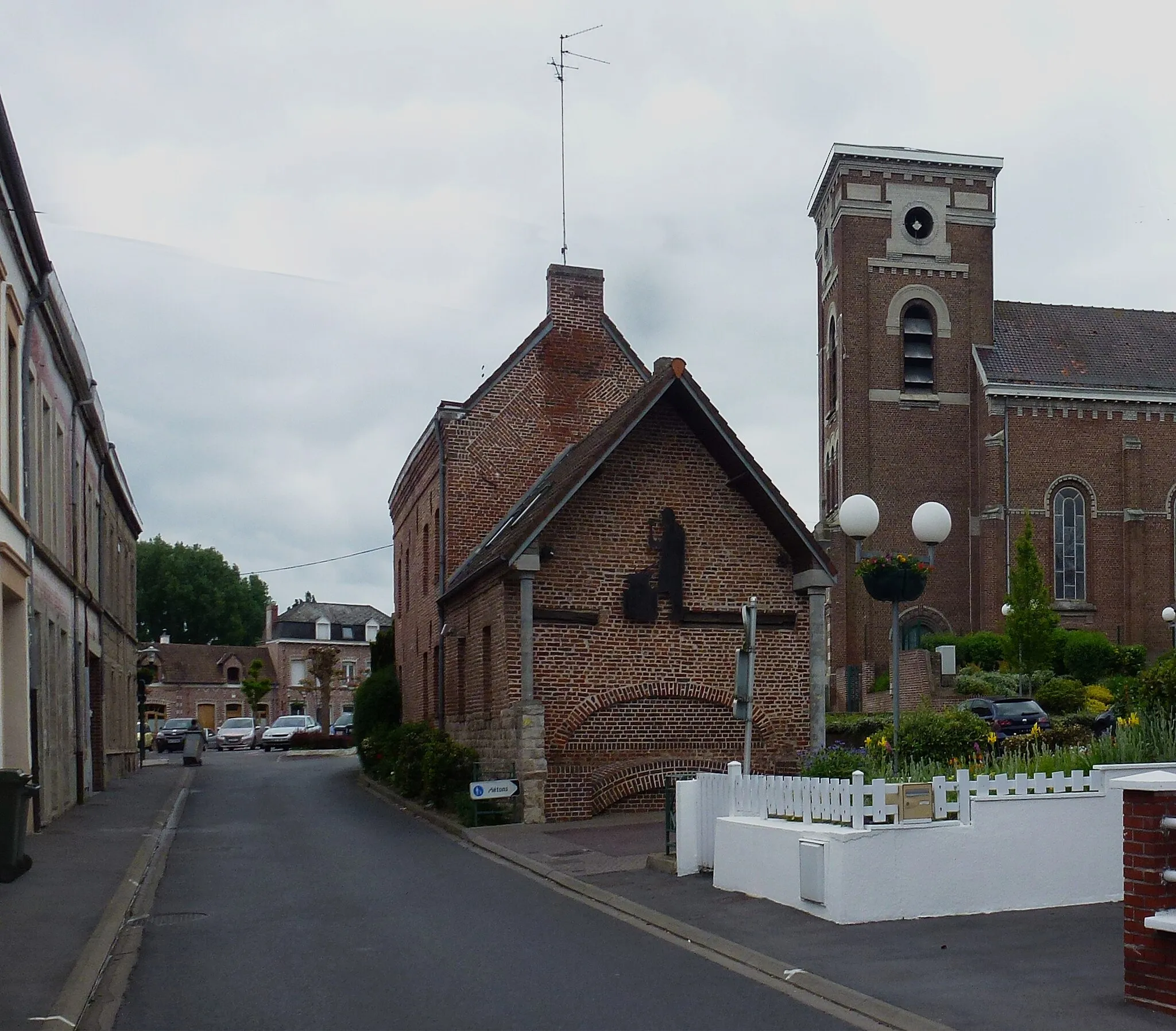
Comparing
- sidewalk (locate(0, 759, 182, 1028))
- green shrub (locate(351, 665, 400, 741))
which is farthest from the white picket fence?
green shrub (locate(351, 665, 400, 741))

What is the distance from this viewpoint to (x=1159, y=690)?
14.6 m

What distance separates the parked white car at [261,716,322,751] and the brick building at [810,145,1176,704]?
2220 centimetres

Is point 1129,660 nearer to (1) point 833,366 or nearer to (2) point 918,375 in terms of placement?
(2) point 918,375

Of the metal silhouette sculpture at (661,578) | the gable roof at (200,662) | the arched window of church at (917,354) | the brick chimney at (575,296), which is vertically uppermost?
the arched window of church at (917,354)

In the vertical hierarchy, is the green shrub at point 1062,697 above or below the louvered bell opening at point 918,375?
below

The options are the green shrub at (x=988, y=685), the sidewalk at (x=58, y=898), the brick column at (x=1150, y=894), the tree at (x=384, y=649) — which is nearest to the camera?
the brick column at (x=1150, y=894)

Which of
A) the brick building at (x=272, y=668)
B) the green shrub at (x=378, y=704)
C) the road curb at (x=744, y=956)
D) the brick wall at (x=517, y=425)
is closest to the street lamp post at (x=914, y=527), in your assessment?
the road curb at (x=744, y=956)

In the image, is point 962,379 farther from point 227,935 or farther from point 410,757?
point 227,935

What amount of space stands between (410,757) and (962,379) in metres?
30.9

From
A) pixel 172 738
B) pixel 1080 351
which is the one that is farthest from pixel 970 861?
pixel 172 738

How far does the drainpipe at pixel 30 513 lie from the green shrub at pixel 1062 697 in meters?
27.2

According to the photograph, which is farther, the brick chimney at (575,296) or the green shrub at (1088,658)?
the green shrub at (1088,658)

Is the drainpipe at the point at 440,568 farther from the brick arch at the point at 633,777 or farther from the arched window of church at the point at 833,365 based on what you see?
the arched window of church at the point at 833,365

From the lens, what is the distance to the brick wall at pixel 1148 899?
7.40m
